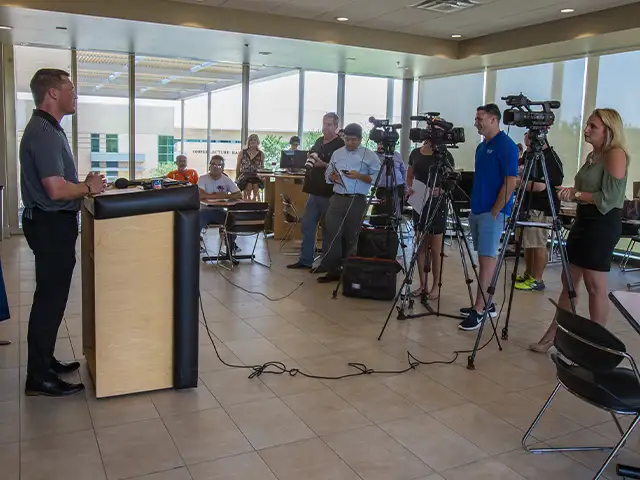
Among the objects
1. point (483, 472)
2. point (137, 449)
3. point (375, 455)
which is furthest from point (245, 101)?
point (483, 472)

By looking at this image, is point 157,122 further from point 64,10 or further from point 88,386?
point 88,386

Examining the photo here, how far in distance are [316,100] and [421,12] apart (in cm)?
449

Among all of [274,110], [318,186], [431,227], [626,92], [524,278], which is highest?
[626,92]

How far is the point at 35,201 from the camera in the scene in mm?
3270

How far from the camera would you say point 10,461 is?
273 cm

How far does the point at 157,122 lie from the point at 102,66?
1.31 m

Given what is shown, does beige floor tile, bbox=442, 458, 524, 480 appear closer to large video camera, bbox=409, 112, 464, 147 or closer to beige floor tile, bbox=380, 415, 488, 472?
beige floor tile, bbox=380, 415, 488, 472

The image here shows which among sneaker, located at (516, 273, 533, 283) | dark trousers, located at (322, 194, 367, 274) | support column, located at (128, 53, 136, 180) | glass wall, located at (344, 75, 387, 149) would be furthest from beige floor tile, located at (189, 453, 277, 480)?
glass wall, located at (344, 75, 387, 149)

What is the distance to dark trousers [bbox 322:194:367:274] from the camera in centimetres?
646

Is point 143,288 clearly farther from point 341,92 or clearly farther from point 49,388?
point 341,92

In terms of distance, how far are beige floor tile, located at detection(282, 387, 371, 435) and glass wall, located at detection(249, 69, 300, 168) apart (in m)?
8.41

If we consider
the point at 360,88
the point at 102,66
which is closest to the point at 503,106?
the point at 360,88

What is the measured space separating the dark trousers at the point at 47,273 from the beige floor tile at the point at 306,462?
1.41 metres

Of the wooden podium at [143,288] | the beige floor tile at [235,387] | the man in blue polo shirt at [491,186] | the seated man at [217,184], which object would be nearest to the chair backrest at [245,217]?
the seated man at [217,184]
